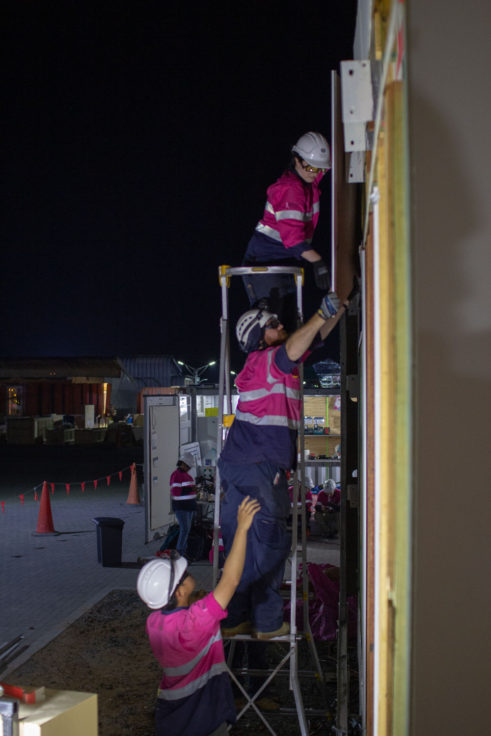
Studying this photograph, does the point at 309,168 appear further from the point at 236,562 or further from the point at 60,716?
the point at 60,716

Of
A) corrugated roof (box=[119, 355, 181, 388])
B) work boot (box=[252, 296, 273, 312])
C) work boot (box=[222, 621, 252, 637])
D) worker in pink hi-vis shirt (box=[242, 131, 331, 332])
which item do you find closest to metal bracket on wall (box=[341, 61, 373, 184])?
worker in pink hi-vis shirt (box=[242, 131, 331, 332])

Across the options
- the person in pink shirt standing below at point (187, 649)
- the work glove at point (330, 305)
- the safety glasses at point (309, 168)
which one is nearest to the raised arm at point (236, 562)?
the person in pink shirt standing below at point (187, 649)

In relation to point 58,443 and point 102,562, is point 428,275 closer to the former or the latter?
point 102,562

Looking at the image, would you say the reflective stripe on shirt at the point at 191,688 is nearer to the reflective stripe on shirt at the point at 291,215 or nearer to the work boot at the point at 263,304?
the work boot at the point at 263,304

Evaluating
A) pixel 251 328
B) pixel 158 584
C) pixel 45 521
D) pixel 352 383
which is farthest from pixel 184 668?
pixel 45 521

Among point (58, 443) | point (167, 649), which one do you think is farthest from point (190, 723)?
point (58, 443)

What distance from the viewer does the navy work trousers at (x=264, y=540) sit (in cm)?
452

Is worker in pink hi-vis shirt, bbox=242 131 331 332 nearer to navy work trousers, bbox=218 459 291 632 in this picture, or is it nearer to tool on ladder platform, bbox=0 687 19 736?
navy work trousers, bbox=218 459 291 632

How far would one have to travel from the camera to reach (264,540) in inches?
179

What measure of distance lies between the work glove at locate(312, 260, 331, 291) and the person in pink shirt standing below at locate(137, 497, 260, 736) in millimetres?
2272

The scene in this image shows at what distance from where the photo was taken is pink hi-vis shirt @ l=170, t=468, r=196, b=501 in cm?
1071

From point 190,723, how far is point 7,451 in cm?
3145

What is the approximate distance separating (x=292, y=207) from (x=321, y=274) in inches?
23.5

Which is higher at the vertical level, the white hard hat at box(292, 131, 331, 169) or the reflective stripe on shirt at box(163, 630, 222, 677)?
the white hard hat at box(292, 131, 331, 169)
